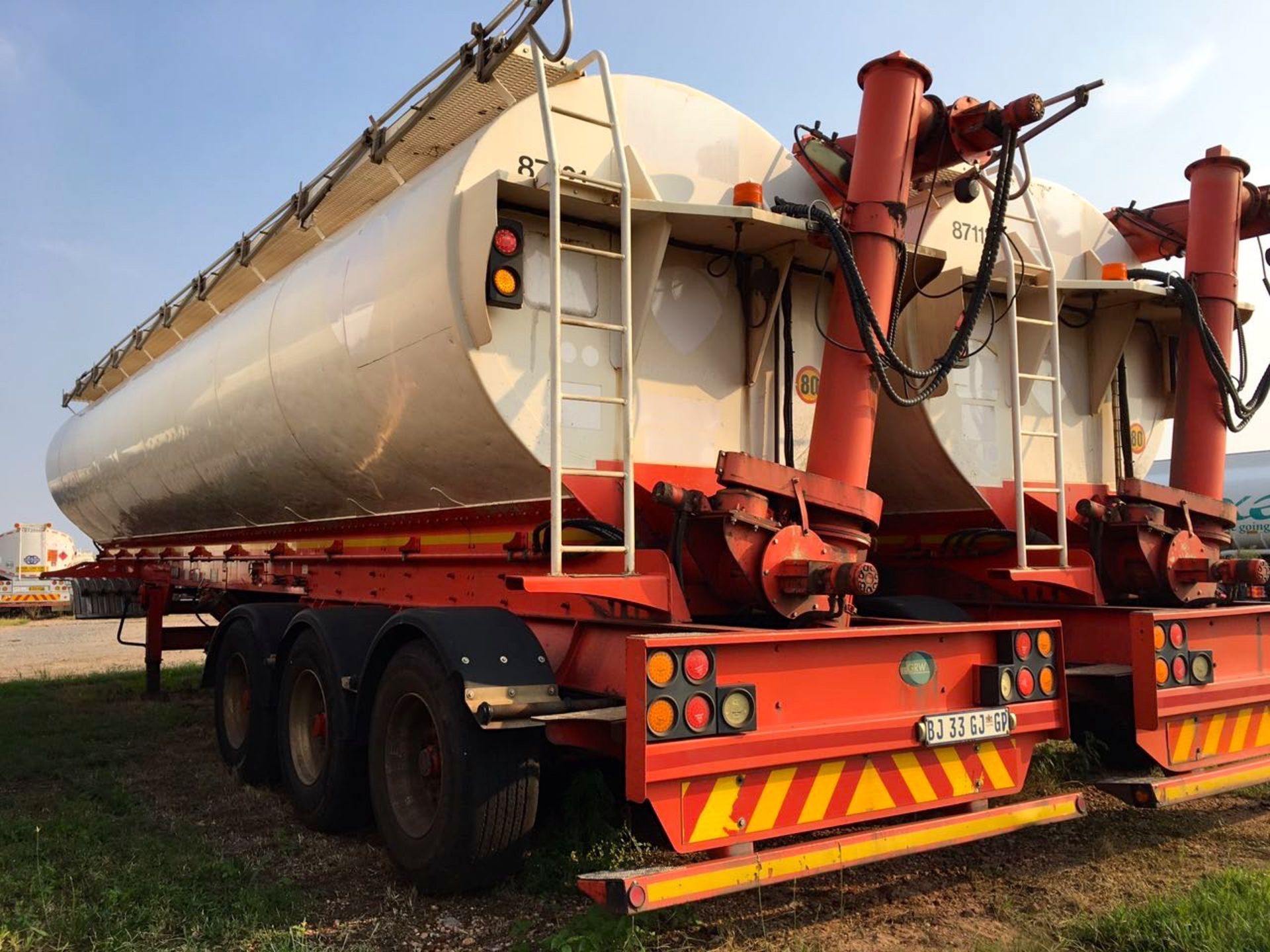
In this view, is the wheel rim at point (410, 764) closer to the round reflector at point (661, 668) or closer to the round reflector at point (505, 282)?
the round reflector at point (661, 668)

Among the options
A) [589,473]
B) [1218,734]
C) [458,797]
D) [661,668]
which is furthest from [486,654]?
[1218,734]

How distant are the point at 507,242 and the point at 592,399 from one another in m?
0.72

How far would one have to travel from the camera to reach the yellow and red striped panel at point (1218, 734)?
4312mm

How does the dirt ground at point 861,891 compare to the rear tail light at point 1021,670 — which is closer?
the dirt ground at point 861,891

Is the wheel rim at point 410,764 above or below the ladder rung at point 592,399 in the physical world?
below

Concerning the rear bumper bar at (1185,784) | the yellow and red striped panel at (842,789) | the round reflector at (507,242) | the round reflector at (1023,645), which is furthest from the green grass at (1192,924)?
the round reflector at (507,242)

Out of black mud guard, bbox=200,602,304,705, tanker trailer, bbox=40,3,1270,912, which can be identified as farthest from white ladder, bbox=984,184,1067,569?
black mud guard, bbox=200,602,304,705

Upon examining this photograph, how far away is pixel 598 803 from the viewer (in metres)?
4.75

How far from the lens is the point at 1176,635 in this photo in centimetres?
431

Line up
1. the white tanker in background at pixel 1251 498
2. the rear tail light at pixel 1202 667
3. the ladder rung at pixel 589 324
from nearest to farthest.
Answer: the ladder rung at pixel 589 324 < the rear tail light at pixel 1202 667 < the white tanker in background at pixel 1251 498

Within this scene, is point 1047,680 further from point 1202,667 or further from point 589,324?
point 589,324

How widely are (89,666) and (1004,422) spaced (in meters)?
13.2

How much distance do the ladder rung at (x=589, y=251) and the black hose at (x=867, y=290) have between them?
784 millimetres

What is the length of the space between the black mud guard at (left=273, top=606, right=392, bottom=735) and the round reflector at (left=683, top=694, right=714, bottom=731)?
76.4 inches
